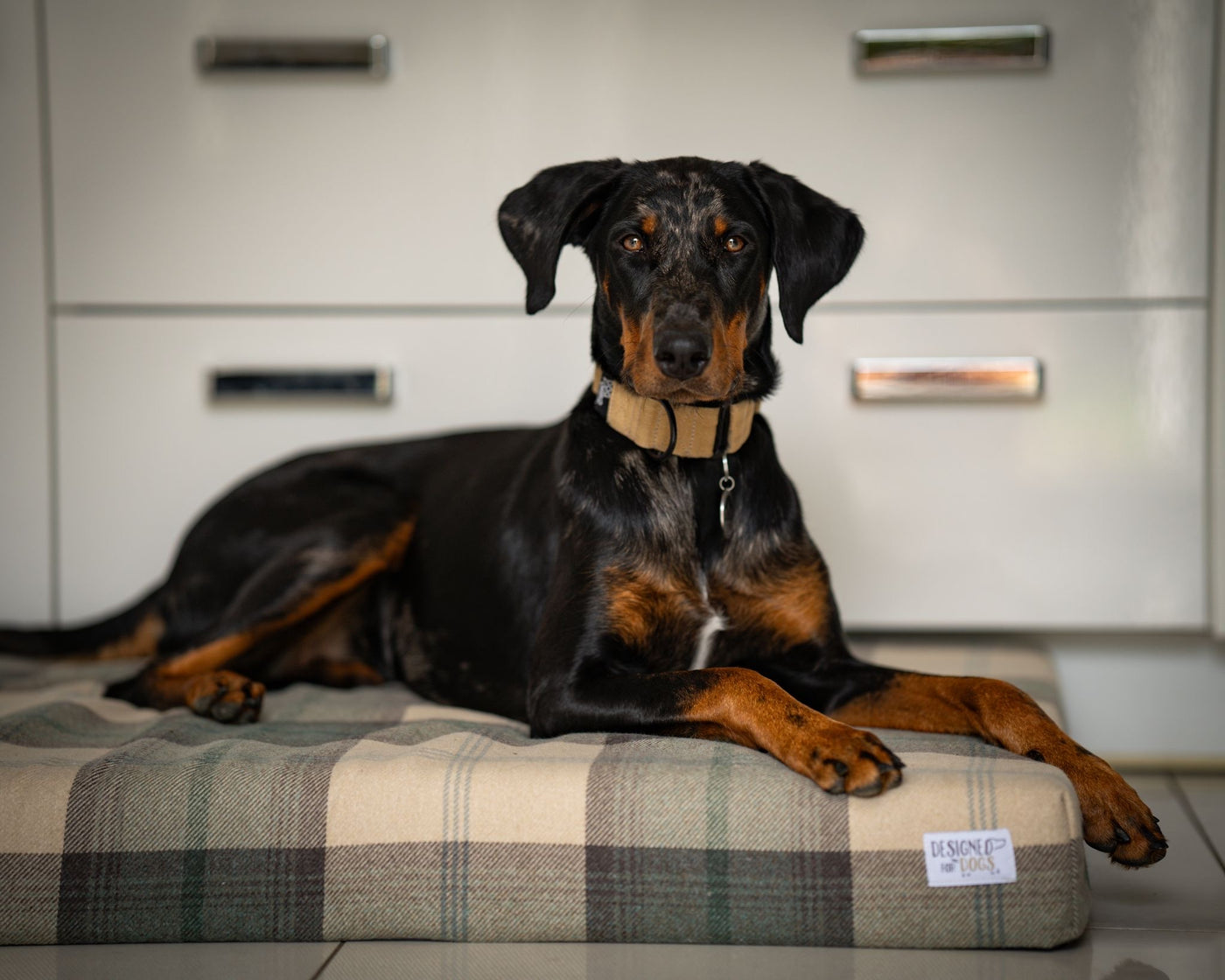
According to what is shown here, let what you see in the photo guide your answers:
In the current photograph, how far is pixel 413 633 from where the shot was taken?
2580 millimetres

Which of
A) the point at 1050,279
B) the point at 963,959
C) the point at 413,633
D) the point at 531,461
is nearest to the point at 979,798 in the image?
the point at 963,959

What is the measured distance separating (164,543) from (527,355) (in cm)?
97

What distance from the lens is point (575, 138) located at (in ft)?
9.08

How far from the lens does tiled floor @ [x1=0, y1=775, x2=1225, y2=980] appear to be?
5.08ft

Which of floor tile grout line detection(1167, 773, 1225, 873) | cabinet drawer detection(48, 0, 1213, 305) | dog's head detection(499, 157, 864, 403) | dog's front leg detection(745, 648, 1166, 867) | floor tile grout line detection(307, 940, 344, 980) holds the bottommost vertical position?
floor tile grout line detection(1167, 773, 1225, 873)

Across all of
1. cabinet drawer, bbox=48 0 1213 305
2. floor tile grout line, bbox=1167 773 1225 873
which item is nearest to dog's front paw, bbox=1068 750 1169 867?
floor tile grout line, bbox=1167 773 1225 873

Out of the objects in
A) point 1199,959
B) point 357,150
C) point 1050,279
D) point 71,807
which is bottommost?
point 1199,959

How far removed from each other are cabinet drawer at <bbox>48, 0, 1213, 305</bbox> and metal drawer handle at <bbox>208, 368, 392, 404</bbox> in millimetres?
166

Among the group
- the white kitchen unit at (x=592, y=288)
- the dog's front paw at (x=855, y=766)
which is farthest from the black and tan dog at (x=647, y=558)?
the white kitchen unit at (x=592, y=288)

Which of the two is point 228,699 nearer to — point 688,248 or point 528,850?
point 528,850

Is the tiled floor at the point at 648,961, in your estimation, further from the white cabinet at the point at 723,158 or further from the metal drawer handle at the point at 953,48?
the metal drawer handle at the point at 953,48

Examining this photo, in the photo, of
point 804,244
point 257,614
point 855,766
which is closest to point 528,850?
point 855,766

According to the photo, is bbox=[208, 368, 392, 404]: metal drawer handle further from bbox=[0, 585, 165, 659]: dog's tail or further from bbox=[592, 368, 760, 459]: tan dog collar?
bbox=[592, 368, 760, 459]: tan dog collar

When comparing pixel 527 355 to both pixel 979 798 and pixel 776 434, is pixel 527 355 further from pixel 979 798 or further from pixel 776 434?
pixel 979 798
